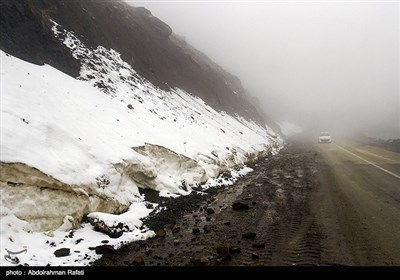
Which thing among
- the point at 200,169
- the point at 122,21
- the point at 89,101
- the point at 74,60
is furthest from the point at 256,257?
the point at 122,21

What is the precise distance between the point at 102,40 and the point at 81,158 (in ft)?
51.8

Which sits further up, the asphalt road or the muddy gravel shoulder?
the asphalt road

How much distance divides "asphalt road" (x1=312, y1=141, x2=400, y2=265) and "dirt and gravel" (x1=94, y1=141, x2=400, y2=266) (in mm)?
20

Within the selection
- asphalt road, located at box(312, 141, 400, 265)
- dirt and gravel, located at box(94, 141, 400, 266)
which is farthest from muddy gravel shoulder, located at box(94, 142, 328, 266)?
asphalt road, located at box(312, 141, 400, 265)

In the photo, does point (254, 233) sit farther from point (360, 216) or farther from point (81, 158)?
point (81, 158)

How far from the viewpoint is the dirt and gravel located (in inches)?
210

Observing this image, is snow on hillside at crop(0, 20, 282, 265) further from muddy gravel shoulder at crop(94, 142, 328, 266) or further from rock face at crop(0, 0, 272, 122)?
rock face at crop(0, 0, 272, 122)

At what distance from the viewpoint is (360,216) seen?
7391mm

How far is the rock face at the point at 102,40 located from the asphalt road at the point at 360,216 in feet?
40.1

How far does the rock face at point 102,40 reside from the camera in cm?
1381

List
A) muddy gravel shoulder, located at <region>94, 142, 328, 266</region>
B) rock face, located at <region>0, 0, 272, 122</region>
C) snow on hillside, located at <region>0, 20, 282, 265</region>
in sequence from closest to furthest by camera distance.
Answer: muddy gravel shoulder, located at <region>94, 142, 328, 266</region> → snow on hillside, located at <region>0, 20, 282, 265</region> → rock face, located at <region>0, 0, 272, 122</region>

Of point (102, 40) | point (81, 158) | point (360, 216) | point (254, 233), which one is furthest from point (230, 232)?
point (102, 40)

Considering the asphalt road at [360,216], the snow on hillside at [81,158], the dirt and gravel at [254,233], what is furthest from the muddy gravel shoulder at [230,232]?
the snow on hillside at [81,158]

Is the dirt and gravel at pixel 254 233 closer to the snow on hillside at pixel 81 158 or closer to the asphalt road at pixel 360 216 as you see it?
the asphalt road at pixel 360 216
